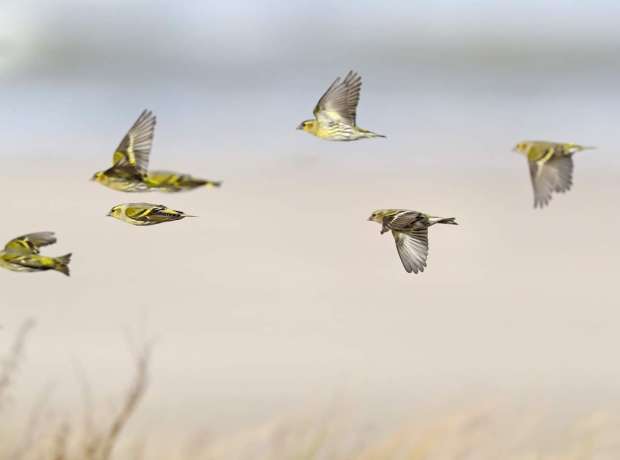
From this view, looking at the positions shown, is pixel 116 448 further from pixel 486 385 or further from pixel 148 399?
pixel 486 385

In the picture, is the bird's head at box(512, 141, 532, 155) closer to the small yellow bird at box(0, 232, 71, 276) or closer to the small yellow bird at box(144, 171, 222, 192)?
the small yellow bird at box(144, 171, 222, 192)

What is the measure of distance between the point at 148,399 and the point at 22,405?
896 mm

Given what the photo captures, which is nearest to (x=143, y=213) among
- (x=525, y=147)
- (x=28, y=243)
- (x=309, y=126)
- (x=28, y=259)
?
(x=28, y=259)

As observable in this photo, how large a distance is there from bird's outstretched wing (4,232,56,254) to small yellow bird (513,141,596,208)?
77.5 inches

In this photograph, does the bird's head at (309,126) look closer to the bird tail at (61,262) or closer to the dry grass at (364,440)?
the bird tail at (61,262)

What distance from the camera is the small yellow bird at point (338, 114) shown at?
514 centimetres

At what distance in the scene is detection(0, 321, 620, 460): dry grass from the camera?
21.0ft

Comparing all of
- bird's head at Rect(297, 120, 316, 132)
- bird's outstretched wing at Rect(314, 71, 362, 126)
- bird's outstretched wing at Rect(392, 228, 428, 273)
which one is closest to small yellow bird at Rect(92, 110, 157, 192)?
bird's head at Rect(297, 120, 316, 132)

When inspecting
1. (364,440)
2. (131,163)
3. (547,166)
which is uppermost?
(547,166)

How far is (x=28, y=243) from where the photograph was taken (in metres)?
4.77

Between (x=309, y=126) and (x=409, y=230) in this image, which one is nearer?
(x=409, y=230)

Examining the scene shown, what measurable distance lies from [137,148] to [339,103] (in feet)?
3.82

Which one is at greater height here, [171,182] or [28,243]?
[171,182]

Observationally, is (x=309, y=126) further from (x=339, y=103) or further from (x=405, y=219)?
(x=405, y=219)
